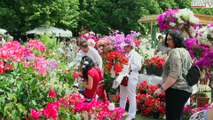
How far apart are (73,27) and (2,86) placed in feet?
109

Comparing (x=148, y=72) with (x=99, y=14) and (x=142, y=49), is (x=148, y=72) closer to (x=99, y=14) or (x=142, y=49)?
(x=142, y=49)

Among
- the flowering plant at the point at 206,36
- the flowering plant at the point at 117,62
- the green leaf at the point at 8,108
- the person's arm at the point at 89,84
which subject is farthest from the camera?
the flowering plant at the point at 117,62

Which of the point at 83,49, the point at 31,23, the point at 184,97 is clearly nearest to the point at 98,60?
the point at 83,49

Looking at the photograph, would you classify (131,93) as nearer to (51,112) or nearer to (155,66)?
(155,66)

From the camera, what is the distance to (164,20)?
23.8ft

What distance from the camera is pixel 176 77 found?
4.95m

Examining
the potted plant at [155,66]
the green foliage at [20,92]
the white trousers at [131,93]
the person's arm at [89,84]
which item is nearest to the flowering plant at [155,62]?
the potted plant at [155,66]

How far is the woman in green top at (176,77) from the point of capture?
4.96 m

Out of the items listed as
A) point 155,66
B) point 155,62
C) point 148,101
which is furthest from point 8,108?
point 155,62

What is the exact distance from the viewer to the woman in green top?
4965 mm

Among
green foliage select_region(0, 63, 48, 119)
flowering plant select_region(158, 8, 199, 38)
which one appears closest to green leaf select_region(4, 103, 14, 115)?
green foliage select_region(0, 63, 48, 119)

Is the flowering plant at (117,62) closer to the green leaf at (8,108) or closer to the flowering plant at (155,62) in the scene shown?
the flowering plant at (155,62)

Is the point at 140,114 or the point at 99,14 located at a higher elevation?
the point at 99,14

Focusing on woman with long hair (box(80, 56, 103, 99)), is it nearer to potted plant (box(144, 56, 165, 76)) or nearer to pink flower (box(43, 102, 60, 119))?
pink flower (box(43, 102, 60, 119))
